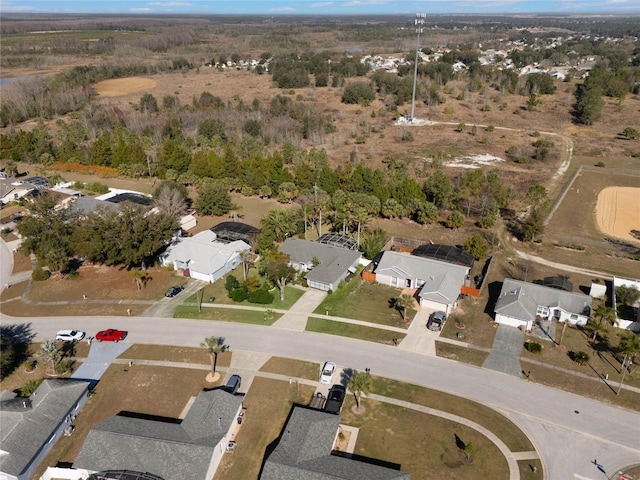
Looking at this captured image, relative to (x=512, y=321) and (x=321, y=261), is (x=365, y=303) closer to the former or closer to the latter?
(x=321, y=261)

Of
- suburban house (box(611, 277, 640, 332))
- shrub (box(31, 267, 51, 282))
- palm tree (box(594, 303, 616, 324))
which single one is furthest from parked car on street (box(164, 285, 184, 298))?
suburban house (box(611, 277, 640, 332))

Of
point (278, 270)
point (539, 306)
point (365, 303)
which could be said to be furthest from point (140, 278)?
point (539, 306)

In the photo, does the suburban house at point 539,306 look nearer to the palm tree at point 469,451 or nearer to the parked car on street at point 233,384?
the palm tree at point 469,451

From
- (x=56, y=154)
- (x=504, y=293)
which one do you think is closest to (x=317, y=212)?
(x=504, y=293)

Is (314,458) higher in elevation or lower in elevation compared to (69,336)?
higher

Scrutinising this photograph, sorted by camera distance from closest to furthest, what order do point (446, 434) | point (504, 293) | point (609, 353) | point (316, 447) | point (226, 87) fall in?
1. point (316, 447)
2. point (446, 434)
3. point (609, 353)
4. point (504, 293)
5. point (226, 87)

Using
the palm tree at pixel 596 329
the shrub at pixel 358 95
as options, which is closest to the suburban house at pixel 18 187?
the palm tree at pixel 596 329

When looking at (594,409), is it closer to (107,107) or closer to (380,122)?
(380,122)
